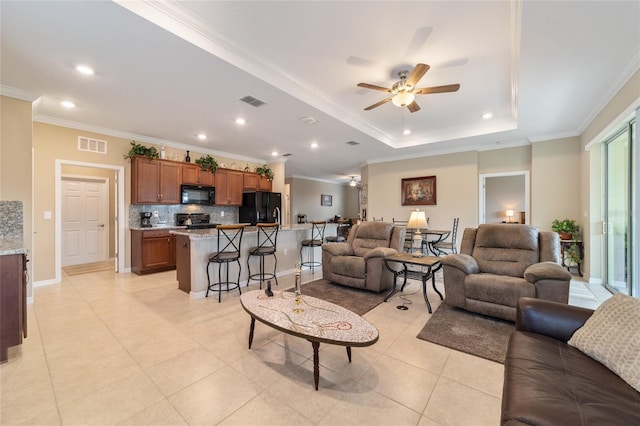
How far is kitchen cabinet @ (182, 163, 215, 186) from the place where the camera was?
5.83m

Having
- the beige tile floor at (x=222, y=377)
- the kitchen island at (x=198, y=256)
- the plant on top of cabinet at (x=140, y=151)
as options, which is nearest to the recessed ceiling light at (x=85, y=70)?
the kitchen island at (x=198, y=256)

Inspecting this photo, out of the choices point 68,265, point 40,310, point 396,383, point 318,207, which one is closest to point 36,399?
point 40,310

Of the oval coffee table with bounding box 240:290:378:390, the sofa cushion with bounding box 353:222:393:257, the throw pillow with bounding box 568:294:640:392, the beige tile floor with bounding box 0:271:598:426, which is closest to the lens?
the throw pillow with bounding box 568:294:640:392

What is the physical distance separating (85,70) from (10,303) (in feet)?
8.04

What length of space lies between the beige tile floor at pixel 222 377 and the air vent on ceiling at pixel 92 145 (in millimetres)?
3071

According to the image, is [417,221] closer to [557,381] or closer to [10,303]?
[557,381]

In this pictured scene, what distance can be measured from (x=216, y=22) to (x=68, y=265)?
21.5 feet

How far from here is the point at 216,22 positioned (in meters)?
2.45

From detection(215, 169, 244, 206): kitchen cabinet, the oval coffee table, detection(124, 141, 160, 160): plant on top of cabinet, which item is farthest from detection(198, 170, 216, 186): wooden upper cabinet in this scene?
the oval coffee table

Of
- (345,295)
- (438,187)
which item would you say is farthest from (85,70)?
(438,187)

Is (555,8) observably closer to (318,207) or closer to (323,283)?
(323,283)

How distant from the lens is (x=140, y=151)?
5145 millimetres

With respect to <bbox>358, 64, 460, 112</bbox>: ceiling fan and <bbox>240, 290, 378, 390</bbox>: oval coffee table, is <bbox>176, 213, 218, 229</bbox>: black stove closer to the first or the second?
<bbox>240, 290, 378, 390</bbox>: oval coffee table

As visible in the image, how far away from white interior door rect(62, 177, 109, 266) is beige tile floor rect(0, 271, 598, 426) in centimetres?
388
